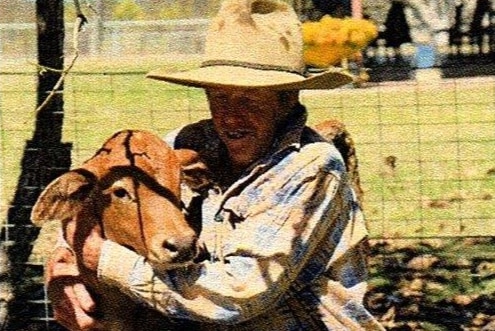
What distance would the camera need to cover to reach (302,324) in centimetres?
342

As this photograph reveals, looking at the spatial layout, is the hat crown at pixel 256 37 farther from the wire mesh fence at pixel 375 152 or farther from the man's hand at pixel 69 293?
the wire mesh fence at pixel 375 152

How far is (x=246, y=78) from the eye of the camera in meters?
3.29

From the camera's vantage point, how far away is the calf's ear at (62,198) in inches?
124

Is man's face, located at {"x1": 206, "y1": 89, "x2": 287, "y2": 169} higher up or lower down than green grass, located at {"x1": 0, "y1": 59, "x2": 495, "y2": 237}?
higher up

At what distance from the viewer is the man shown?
10.3ft

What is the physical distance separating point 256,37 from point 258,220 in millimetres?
524

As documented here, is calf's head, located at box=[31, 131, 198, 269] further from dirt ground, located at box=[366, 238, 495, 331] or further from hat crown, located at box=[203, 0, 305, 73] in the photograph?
dirt ground, located at box=[366, 238, 495, 331]

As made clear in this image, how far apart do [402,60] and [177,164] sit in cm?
1605

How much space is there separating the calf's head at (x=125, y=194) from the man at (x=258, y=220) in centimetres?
6

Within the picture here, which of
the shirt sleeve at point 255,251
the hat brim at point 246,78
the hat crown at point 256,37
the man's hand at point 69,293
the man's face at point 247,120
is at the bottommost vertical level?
the man's hand at point 69,293

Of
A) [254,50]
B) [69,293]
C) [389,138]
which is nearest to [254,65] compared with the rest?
[254,50]

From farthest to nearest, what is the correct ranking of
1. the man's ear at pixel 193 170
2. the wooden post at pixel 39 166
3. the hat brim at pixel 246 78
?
the wooden post at pixel 39 166, the man's ear at pixel 193 170, the hat brim at pixel 246 78

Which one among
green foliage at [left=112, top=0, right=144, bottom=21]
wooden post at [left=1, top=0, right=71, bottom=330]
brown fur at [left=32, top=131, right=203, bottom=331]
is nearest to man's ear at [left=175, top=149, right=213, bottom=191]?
brown fur at [left=32, top=131, right=203, bottom=331]

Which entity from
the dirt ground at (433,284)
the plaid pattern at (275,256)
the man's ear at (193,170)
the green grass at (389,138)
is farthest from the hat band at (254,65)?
the dirt ground at (433,284)
